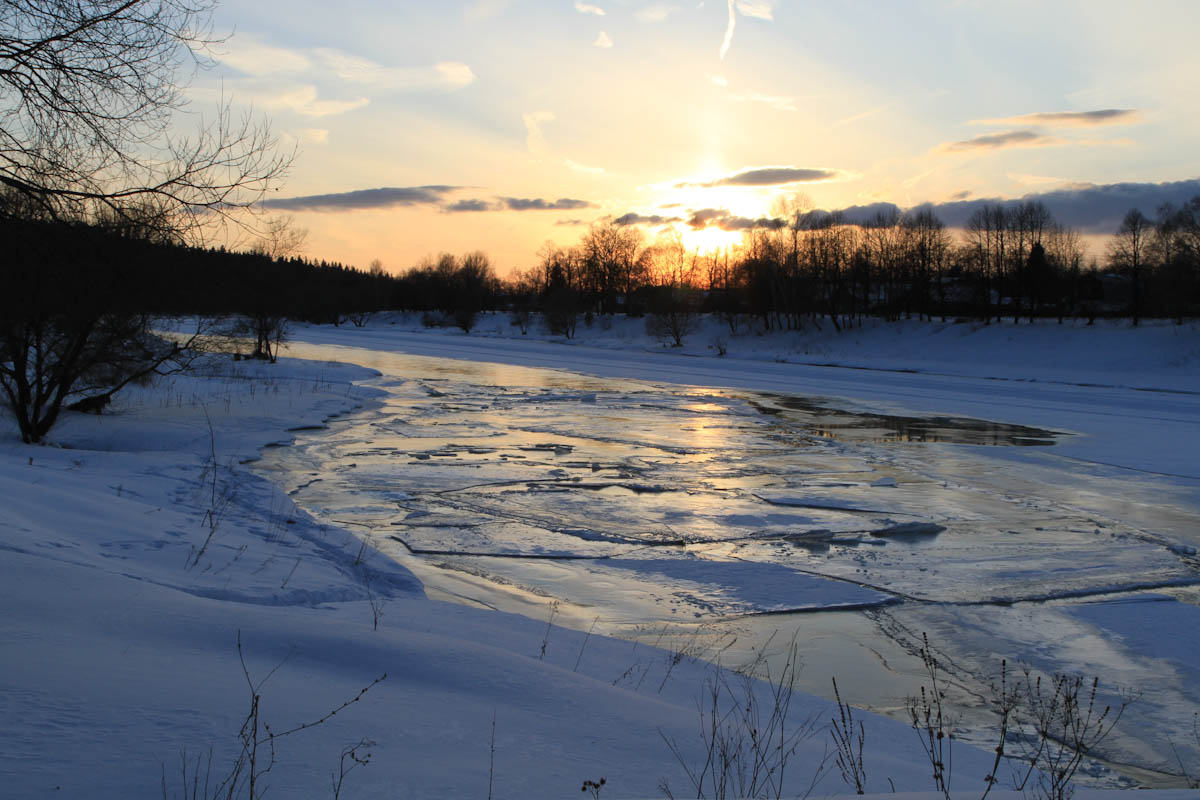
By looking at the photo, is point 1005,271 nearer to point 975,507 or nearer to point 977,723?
Answer: point 975,507

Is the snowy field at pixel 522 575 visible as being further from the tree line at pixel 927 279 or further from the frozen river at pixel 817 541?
the tree line at pixel 927 279

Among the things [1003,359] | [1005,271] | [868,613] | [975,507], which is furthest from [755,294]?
[868,613]

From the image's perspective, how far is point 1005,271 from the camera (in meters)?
65.8

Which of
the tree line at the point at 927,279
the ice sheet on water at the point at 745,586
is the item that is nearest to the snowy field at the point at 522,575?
the ice sheet on water at the point at 745,586

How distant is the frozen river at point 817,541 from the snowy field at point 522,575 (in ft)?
0.18

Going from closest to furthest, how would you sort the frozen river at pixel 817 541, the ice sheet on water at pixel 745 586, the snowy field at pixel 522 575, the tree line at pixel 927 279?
the snowy field at pixel 522 575
the frozen river at pixel 817 541
the ice sheet on water at pixel 745 586
the tree line at pixel 927 279

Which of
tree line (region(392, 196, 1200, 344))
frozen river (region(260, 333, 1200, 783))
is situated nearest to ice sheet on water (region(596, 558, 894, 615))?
frozen river (region(260, 333, 1200, 783))

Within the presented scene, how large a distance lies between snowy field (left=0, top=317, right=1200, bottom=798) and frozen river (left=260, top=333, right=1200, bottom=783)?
0.18 feet

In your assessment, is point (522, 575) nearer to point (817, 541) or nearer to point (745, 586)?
point (745, 586)

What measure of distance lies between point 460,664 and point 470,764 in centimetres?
122

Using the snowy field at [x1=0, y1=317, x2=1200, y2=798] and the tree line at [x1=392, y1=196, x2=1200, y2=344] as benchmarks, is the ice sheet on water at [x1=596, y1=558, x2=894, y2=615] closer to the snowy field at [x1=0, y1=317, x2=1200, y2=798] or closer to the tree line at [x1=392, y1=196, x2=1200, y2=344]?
the snowy field at [x1=0, y1=317, x2=1200, y2=798]

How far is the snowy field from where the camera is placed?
11.5 ft

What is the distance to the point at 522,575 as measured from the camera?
329 inches

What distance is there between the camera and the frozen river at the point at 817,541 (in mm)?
6566
